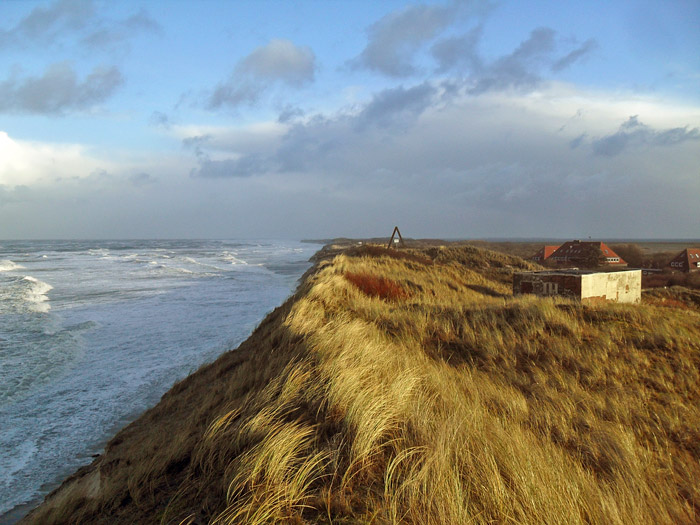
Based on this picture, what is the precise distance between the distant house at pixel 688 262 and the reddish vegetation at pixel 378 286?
3227cm

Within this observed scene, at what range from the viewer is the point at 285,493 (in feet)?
8.10

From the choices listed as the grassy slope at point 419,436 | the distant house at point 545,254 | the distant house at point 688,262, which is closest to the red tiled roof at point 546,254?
the distant house at point 545,254

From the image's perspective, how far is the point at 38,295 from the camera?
20.2 meters

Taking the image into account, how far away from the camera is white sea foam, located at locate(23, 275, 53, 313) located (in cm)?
1697

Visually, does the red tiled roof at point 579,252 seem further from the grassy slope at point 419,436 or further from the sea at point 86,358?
the grassy slope at point 419,436

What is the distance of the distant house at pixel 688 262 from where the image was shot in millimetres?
34662

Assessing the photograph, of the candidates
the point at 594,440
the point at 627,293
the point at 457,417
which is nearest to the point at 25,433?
the point at 457,417

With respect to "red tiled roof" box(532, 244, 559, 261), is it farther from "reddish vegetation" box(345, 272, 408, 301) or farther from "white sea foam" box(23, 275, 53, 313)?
"white sea foam" box(23, 275, 53, 313)

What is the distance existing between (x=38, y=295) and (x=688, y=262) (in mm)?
47742

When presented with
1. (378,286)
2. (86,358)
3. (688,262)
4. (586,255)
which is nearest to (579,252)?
(586,255)

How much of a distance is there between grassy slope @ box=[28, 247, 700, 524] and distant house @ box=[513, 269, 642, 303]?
4964 mm

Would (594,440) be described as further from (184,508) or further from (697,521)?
(184,508)

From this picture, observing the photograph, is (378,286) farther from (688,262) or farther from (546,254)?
(546,254)

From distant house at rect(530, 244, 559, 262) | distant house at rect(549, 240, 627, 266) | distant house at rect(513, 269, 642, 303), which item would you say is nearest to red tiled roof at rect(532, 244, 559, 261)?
distant house at rect(530, 244, 559, 262)
